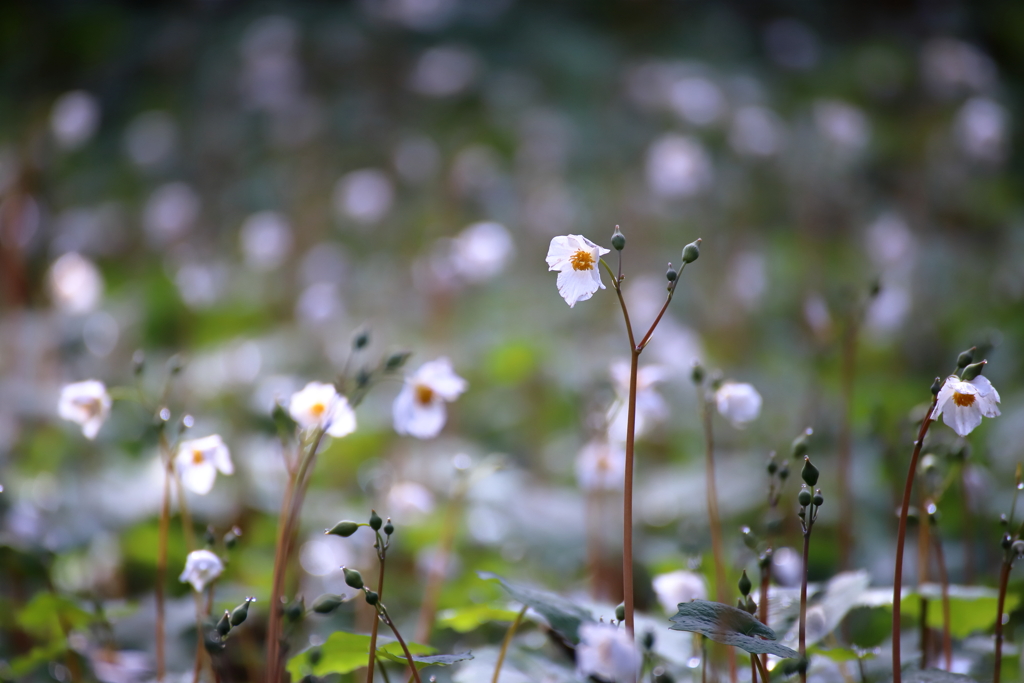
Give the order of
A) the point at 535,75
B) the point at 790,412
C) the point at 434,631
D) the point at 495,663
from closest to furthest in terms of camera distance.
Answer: the point at 495,663
the point at 434,631
the point at 790,412
the point at 535,75

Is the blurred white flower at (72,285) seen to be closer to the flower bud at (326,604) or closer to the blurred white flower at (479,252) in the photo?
the blurred white flower at (479,252)

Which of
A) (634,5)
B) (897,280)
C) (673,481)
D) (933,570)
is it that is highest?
(634,5)

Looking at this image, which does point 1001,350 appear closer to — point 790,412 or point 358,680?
point 790,412

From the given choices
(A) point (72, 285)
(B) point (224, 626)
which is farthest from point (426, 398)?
(A) point (72, 285)

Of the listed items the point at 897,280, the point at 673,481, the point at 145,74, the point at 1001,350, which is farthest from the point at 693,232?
the point at 145,74

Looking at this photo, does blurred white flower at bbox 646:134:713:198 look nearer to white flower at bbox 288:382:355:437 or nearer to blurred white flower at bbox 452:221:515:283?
blurred white flower at bbox 452:221:515:283

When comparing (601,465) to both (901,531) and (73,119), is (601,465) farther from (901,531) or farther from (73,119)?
(73,119)

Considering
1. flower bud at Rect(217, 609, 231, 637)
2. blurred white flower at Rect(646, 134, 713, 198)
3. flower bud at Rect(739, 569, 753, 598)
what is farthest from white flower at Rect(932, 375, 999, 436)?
blurred white flower at Rect(646, 134, 713, 198)
